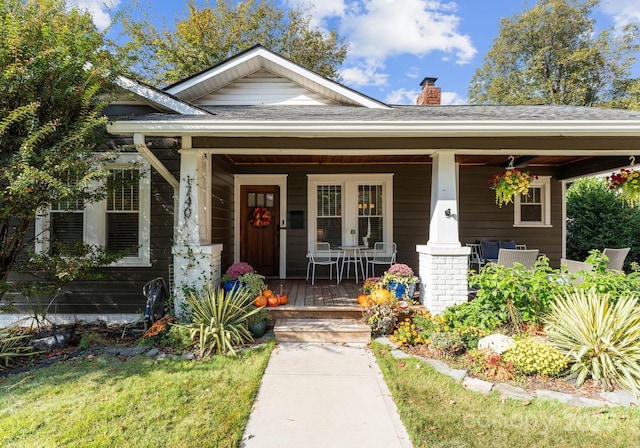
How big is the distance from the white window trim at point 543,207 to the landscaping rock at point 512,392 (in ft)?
16.9

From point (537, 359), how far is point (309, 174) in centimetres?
512

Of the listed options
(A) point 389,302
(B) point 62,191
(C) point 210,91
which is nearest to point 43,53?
(B) point 62,191

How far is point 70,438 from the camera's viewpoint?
7.61 feet

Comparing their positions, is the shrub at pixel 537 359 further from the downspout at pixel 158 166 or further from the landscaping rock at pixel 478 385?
the downspout at pixel 158 166

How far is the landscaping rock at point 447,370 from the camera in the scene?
322cm

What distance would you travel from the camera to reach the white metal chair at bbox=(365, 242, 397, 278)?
22.7 feet

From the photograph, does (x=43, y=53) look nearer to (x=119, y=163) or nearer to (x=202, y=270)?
(x=119, y=163)

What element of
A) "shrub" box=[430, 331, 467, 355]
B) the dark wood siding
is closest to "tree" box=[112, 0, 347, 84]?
the dark wood siding

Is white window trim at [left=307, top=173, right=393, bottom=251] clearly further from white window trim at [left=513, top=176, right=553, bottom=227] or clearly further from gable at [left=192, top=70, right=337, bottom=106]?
white window trim at [left=513, top=176, right=553, bottom=227]

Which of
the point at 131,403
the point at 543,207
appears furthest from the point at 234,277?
the point at 543,207

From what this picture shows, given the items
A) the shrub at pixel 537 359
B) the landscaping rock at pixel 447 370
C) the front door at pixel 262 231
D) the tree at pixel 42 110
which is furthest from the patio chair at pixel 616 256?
the tree at pixel 42 110

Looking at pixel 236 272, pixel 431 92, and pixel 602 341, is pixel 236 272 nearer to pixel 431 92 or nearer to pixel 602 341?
pixel 602 341

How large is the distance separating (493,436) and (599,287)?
2.56m

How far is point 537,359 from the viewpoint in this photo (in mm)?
3195
